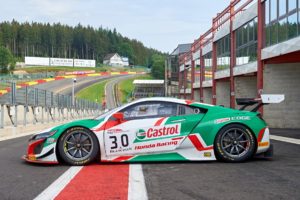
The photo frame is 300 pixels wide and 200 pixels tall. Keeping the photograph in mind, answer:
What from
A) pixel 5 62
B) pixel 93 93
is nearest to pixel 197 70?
pixel 93 93

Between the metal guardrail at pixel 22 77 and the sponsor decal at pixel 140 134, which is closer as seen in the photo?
the sponsor decal at pixel 140 134

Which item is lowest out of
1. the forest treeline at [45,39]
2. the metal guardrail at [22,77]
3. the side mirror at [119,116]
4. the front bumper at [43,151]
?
the front bumper at [43,151]

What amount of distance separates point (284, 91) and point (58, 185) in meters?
17.5

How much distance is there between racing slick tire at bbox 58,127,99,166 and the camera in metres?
7.69

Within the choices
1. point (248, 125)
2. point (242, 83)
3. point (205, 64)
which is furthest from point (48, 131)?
point (205, 64)

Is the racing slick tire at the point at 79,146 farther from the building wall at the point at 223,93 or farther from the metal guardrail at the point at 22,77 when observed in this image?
the metal guardrail at the point at 22,77

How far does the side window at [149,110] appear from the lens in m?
7.95

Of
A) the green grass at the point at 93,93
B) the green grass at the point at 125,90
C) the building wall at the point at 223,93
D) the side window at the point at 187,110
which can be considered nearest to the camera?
the side window at the point at 187,110

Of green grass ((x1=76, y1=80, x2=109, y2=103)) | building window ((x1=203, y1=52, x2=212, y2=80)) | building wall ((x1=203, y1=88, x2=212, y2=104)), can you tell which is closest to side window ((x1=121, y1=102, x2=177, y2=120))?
building window ((x1=203, y1=52, x2=212, y2=80))

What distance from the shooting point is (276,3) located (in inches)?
834

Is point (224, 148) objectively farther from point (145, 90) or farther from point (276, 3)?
point (145, 90)

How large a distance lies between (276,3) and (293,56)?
325cm

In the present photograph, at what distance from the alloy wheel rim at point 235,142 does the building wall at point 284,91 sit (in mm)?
14337

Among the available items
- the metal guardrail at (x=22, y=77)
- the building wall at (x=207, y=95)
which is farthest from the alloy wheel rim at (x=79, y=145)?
the metal guardrail at (x=22, y=77)
